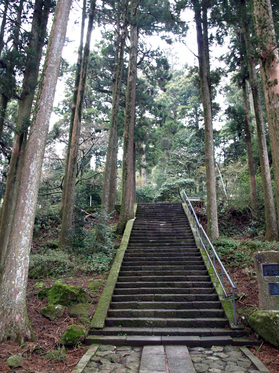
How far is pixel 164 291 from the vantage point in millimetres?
6812

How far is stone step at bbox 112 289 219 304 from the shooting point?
6.40 metres

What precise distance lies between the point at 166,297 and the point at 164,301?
120 mm

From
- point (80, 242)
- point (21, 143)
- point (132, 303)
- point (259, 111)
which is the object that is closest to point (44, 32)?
point (21, 143)

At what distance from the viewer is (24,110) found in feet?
27.9

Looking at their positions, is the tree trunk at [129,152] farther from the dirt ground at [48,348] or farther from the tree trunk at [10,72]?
the dirt ground at [48,348]

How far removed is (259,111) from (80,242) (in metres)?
8.78

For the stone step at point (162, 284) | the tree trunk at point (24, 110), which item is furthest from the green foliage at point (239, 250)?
the tree trunk at point (24, 110)

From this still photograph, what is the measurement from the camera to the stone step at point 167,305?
6.09 metres

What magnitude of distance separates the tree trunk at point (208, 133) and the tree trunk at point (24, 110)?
20.4 feet

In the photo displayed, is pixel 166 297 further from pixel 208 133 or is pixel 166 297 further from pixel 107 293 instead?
pixel 208 133

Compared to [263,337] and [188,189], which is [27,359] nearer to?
[263,337]

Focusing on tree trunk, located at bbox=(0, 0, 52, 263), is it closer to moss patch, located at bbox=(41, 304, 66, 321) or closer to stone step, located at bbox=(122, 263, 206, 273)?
moss patch, located at bbox=(41, 304, 66, 321)

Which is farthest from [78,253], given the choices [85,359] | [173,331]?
[85,359]

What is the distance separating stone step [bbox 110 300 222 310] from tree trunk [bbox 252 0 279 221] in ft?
9.79
